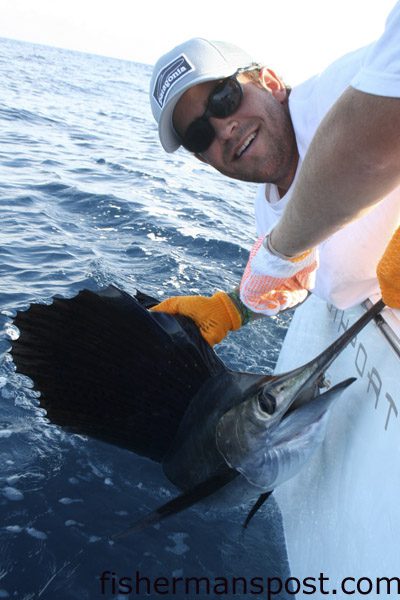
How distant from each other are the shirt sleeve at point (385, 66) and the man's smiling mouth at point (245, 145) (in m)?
1.16

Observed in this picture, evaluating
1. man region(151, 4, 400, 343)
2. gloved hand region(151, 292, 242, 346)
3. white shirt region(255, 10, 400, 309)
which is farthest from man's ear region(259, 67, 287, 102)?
gloved hand region(151, 292, 242, 346)

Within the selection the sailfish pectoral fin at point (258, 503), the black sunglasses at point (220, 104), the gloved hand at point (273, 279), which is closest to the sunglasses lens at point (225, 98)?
the black sunglasses at point (220, 104)

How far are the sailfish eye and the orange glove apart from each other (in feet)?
1.38

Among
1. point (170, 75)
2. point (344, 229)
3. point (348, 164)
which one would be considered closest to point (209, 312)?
point (344, 229)

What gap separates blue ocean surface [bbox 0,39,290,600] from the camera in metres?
1.84

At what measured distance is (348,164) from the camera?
3.02ft

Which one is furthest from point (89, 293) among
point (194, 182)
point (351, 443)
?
point (194, 182)

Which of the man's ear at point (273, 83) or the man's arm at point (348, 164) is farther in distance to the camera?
the man's ear at point (273, 83)

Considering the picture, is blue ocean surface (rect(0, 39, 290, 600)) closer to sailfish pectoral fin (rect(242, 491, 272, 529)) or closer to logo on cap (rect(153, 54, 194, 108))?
sailfish pectoral fin (rect(242, 491, 272, 529))

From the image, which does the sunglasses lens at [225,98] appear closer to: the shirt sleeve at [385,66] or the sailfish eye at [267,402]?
the sailfish eye at [267,402]

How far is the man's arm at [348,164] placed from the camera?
845mm

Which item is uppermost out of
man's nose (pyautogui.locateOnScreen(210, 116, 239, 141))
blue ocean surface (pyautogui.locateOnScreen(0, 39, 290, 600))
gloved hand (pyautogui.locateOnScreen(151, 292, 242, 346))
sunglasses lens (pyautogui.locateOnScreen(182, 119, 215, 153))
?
man's nose (pyautogui.locateOnScreen(210, 116, 239, 141))

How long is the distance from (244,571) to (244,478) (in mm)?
444

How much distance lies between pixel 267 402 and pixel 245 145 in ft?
3.29
